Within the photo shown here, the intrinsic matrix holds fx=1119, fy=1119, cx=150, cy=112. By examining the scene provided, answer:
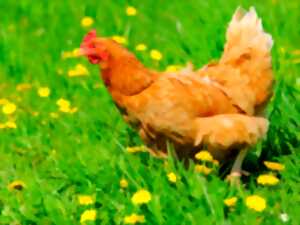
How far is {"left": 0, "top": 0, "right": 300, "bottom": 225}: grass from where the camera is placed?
4641mm

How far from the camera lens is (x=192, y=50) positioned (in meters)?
6.46

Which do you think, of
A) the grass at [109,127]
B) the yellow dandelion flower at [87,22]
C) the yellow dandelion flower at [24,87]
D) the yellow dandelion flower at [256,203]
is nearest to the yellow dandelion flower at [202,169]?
the grass at [109,127]

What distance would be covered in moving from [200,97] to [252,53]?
0.37 m

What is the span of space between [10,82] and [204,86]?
77.3 inches

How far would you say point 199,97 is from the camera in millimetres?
4828

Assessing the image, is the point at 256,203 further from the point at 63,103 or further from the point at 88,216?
the point at 63,103

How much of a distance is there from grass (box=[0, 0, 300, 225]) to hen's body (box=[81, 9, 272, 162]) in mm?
153

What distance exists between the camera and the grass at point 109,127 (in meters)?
4.64

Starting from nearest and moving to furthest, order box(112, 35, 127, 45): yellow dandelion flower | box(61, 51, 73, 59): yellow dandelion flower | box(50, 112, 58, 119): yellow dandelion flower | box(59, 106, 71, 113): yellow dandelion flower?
box(59, 106, 71, 113): yellow dandelion flower → box(50, 112, 58, 119): yellow dandelion flower → box(61, 51, 73, 59): yellow dandelion flower → box(112, 35, 127, 45): yellow dandelion flower

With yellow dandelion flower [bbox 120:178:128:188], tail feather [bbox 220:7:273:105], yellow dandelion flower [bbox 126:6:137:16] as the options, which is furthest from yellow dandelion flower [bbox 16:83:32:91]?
yellow dandelion flower [bbox 120:178:128:188]

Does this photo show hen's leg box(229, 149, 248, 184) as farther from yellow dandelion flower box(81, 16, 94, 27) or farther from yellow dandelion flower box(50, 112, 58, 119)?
yellow dandelion flower box(81, 16, 94, 27)

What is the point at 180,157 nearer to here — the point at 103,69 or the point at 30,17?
the point at 103,69

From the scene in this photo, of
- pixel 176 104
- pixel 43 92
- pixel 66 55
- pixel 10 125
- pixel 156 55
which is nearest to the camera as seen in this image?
pixel 176 104

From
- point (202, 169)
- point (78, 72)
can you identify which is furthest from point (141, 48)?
point (202, 169)
